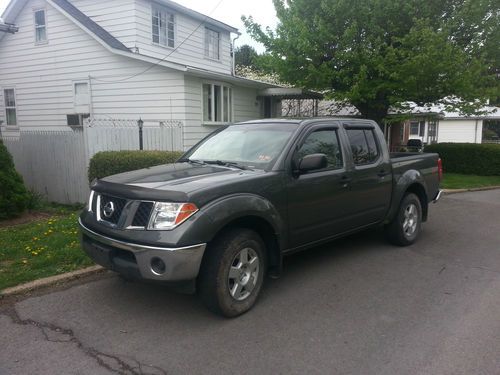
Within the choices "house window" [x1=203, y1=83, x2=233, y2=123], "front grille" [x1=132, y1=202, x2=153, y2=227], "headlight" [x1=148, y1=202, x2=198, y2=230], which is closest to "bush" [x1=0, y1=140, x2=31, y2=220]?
A: "front grille" [x1=132, y1=202, x2=153, y2=227]

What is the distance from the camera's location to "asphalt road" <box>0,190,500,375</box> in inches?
131

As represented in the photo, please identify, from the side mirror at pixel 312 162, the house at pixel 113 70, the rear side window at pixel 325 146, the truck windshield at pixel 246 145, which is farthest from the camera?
the house at pixel 113 70

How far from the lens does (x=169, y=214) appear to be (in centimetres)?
376

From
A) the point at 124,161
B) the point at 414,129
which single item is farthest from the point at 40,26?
the point at 414,129

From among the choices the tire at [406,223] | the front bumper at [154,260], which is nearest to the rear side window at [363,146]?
the tire at [406,223]

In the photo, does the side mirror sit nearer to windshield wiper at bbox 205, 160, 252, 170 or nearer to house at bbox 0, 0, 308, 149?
windshield wiper at bbox 205, 160, 252, 170

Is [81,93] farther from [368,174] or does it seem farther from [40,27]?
[368,174]

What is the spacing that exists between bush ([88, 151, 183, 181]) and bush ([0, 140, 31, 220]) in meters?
1.53

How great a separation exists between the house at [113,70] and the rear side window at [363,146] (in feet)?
26.3

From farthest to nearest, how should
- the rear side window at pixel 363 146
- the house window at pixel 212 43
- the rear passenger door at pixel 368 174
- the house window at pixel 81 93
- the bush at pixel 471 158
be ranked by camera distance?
the house window at pixel 212 43, the bush at pixel 471 158, the house window at pixel 81 93, the rear side window at pixel 363 146, the rear passenger door at pixel 368 174

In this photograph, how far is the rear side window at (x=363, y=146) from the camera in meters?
5.67

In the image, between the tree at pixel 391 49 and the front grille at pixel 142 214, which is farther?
Result: the tree at pixel 391 49

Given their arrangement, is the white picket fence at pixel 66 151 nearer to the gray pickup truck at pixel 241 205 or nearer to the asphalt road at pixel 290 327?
the gray pickup truck at pixel 241 205

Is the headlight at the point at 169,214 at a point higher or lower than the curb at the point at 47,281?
higher
